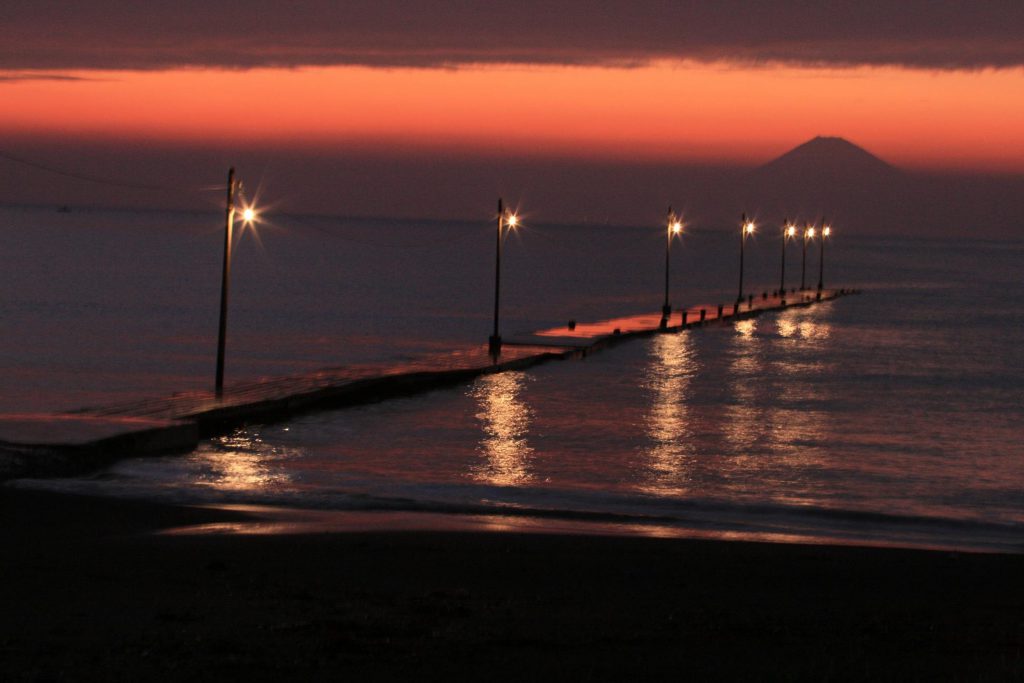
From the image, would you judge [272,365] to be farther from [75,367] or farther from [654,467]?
[654,467]

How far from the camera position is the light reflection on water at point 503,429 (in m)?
21.1

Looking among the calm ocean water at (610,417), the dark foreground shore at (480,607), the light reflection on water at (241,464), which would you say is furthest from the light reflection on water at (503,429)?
the dark foreground shore at (480,607)

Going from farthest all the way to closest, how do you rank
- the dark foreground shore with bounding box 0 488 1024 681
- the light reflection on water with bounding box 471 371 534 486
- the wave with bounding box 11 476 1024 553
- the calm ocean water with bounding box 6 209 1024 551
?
the light reflection on water with bounding box 471 371 534 486, the calm ocean water with bounding box 6 209 1024 551, the wave with bounding box 11 476 1024 553, the dark foreground shore with bounding box 0 488 1024 681

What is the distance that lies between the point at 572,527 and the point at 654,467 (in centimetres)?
721

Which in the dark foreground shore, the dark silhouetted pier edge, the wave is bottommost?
the wave

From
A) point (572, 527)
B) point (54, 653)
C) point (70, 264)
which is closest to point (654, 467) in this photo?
point (572, 527)

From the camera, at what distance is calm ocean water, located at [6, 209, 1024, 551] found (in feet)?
58.7

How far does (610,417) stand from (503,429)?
156 inches

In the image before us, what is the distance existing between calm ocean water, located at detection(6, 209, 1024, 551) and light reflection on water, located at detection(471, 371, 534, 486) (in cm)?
9

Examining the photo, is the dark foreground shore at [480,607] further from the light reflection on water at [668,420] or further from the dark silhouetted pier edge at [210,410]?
the light reflection on water at [668,420]

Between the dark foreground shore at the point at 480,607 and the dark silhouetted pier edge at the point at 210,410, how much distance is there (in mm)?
3911

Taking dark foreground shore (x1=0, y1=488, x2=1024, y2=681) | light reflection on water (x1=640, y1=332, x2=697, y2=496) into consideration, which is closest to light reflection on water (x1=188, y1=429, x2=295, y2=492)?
dark foreground shore (x1=0, y1=488, x2=1024, y2=681)

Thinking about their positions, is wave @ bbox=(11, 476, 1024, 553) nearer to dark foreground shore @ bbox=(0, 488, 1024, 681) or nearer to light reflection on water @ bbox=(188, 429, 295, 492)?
light reflection on water @ bbox=(188, 429, 295, 492)

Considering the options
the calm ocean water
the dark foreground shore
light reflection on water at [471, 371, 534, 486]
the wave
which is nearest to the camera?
the dark foreground shore
